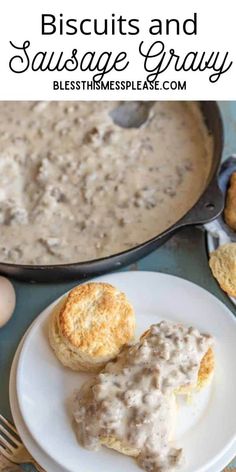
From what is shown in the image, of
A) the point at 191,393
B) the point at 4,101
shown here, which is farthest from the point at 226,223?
the point at 4,101

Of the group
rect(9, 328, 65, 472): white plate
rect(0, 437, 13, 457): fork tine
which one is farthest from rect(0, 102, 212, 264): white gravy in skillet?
rect(0, 437, 13, 457): fork tine

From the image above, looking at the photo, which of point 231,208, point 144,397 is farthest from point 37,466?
point 231,208

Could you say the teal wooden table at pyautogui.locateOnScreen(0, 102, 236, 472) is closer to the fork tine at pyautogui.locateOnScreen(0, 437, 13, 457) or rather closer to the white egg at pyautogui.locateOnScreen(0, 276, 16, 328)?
the white egg at pyautogui.locateOnScreen(0, 276, 16, 328)

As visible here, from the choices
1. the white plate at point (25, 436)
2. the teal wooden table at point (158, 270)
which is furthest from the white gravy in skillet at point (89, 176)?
the white plate at point (25, 436)

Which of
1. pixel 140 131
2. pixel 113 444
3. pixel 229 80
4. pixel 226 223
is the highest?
pixel 229 80

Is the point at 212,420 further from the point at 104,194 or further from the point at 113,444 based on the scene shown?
the point at 104,194

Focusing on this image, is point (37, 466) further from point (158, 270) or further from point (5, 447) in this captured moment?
point (158, 270)

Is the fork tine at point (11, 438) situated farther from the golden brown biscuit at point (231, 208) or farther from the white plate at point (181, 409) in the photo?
the golden brown biscuit at point (231, 208)
